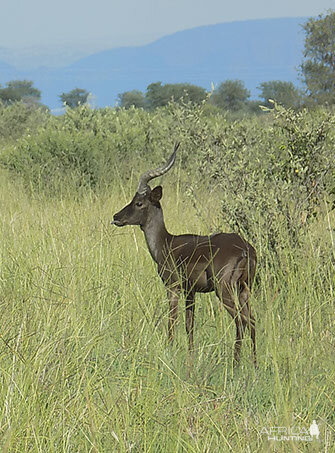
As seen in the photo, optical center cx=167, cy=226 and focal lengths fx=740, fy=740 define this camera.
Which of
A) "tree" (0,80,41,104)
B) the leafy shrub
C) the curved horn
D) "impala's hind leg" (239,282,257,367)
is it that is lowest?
"tree" (0,80,41,104)

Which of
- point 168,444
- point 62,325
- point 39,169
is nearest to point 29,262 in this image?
point 62,325

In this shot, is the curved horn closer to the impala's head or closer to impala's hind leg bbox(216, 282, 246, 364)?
the impala's head

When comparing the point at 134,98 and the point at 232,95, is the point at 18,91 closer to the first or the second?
the point at 134,98

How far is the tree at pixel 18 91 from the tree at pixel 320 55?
88.1 feet

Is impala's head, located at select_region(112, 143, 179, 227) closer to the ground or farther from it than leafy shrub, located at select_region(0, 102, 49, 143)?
farther from it

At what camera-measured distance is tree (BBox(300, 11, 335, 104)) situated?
141 feet

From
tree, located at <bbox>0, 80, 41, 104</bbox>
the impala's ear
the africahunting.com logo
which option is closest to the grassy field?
the africahunting.com logo

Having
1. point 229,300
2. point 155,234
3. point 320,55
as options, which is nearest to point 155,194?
point 155,234

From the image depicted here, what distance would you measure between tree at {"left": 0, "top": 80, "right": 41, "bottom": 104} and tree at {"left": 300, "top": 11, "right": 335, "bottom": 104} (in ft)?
88.1

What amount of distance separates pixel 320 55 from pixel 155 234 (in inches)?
1632

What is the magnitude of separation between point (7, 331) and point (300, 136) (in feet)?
11.6

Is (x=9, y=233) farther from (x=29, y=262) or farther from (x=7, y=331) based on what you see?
(x=7, y=331)

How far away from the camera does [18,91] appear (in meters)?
68.8

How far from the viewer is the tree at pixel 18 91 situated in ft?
212
